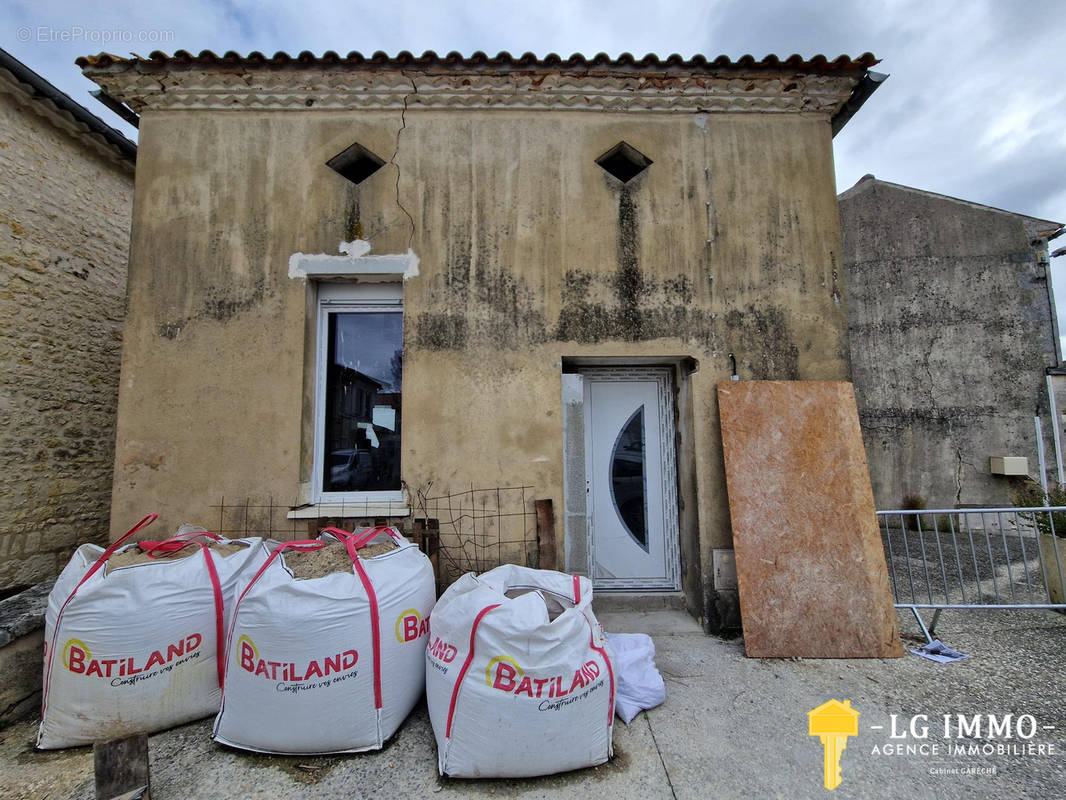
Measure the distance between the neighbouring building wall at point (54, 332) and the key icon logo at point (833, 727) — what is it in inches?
282

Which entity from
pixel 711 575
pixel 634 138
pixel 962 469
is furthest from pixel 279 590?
pixel 962 469

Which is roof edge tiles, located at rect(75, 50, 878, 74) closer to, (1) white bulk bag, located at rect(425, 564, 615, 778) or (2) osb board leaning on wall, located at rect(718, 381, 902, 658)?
(2) osb board leaning on wall, located at rect(718, 381, 902, 658)

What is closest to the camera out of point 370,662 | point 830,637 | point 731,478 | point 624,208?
point 370,662

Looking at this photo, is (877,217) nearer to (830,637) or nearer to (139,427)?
(830,637)

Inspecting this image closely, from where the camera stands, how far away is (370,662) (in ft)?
8.03

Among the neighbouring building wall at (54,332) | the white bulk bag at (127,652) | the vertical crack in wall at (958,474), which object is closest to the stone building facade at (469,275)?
the white bulk bag at (127,652)

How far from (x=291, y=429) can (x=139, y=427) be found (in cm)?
120

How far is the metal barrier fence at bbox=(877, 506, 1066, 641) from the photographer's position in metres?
3.69

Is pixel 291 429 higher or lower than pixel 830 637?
higher

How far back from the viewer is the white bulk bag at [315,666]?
2.35 metres

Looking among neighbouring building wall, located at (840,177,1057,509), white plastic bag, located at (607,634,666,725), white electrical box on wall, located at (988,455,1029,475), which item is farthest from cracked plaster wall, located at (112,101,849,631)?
white electrical box on wall, located at (988,455,1029,475)

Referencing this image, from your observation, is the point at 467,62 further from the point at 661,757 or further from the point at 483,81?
the point at 661,757

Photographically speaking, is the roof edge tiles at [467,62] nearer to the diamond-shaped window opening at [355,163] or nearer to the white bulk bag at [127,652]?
the diamond-shaped window opening at [355,163]

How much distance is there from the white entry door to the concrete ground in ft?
3.45
